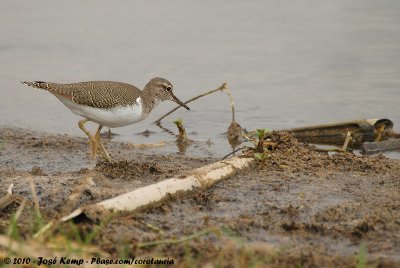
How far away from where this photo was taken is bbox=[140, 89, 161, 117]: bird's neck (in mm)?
8352

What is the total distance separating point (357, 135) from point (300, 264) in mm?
5097

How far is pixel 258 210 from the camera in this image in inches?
228

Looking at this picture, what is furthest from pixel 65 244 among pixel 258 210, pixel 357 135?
pixel 357 135

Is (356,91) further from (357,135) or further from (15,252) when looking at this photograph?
(15,252)

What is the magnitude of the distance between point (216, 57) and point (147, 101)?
12.4 ft

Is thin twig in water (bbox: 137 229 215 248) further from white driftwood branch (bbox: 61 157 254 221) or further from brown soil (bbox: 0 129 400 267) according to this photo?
white driftwood branch (bbox: 61 157 254 221)

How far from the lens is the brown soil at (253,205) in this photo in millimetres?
4688

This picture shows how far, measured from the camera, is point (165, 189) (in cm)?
580

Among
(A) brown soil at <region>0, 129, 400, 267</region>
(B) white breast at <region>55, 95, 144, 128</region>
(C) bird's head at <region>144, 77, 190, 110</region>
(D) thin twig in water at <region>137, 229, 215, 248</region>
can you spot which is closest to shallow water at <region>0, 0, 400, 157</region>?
(C) bird's head at <region>144, 77, 190, 110</region>

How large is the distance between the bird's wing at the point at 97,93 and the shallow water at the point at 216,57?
1.66m

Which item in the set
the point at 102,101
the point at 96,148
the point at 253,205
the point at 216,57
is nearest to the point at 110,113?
the point at 102,101

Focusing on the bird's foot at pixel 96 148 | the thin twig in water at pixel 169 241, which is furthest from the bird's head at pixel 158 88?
the thin twig in water at pixel 169 241

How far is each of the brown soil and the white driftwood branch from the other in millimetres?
75

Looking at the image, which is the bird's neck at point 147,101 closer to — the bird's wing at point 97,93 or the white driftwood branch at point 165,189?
the bird's wing at point 97,93
